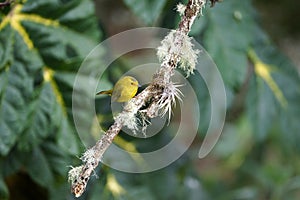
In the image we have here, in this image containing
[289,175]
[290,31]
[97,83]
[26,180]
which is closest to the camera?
[97,83]

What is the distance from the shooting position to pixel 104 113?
2.53 feet

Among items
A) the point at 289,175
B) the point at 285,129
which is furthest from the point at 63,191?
the point at 289,175

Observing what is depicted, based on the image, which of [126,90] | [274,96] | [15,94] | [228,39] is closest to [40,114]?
[15,94]

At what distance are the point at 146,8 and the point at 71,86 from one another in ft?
0.44

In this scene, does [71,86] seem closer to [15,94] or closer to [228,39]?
[15,94]

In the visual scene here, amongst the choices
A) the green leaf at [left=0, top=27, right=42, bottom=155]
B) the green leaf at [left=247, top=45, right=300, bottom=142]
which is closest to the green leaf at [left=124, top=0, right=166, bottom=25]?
the green leaf at [left=0, top=27, right=42, bottom=155]

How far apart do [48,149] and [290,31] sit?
104cm

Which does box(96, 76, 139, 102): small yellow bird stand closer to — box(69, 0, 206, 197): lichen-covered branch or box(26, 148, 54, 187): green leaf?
box(69, 0, 206, 197): lichen-covered branch

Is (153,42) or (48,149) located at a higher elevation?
(153,42)

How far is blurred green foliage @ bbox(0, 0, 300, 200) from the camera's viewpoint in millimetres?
679

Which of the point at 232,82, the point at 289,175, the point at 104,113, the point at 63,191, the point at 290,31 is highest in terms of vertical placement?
the point at 290,31

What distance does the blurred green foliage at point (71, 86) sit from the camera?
2.23ft

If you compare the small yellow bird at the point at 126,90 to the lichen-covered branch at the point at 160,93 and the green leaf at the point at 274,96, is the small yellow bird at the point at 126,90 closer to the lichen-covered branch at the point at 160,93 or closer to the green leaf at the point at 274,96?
the lichen-covered branch at the point at 160,93

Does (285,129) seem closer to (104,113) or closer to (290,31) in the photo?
(104,113)
